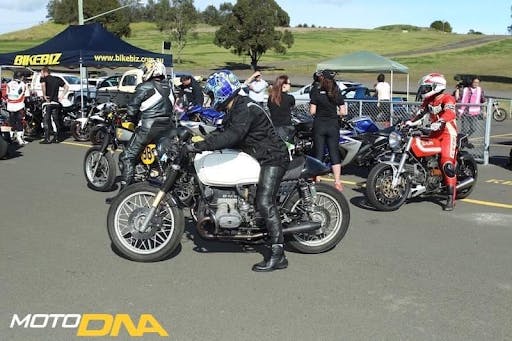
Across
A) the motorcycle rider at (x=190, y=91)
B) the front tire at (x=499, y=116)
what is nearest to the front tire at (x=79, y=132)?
the motorcycle rider at (x=190, y=91)

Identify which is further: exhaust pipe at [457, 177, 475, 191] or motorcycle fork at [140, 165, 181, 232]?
exhaust pipe at [457, 177, 475, 191]

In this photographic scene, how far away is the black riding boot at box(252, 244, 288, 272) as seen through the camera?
530cm

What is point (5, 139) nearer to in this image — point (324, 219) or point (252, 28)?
point (324, 219)

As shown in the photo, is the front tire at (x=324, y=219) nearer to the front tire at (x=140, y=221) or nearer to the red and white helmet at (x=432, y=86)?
the front tire at (x=140, y=221)

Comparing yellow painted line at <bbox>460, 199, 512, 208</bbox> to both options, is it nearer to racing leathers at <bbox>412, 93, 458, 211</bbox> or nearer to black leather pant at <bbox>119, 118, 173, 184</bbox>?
racing leathers at <bbox>412, 93, 458, 211</bbox>

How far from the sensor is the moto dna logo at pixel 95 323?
13.3ft

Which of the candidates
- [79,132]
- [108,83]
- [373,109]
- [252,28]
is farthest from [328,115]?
[252,28]

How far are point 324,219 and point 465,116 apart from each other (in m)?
7.84

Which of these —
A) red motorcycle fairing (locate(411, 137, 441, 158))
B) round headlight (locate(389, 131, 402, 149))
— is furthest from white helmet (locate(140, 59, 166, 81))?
red motorcycle fairing (locate(411, 137, 441, 158))

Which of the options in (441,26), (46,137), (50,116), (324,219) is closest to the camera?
(324,219)

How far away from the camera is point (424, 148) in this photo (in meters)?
7.97

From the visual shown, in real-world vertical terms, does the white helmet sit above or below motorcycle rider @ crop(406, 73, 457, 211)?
above

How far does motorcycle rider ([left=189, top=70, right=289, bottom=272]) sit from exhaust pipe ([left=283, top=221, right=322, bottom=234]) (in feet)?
0.60

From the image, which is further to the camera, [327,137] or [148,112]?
[327,137]
